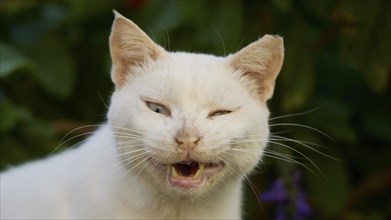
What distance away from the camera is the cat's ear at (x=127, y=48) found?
78.9 inches

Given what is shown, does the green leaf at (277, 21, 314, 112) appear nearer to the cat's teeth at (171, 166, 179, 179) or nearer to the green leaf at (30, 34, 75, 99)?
the green leaf at (30, 34, 75, 99)

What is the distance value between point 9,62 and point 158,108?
1122mm

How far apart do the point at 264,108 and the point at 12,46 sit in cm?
172

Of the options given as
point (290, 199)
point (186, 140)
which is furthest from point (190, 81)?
point (290, 199)

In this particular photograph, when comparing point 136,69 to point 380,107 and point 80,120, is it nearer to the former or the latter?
point 80,120

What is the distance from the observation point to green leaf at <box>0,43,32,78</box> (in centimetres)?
278

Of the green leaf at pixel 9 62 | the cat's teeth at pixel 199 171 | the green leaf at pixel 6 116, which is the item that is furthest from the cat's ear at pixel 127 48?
the green leaf at pixel 6 116

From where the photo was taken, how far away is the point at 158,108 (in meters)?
1.98

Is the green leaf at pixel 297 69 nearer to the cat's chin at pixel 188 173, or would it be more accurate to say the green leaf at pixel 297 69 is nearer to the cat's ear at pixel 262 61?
the cat's ear at pixel 262 61

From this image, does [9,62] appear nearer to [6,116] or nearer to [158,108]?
[6,116]

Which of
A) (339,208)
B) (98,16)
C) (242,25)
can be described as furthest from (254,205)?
(98,16)

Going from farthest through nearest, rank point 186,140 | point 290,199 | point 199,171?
point 290,199 < point 199,171 < point 186,140

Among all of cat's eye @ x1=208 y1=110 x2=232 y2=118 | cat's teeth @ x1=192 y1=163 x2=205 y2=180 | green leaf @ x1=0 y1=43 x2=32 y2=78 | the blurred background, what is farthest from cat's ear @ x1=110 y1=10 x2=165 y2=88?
green leaf @ x1=0 y1=43 x2=32 y2=78

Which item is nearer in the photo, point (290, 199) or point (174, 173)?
point (174, 173)
